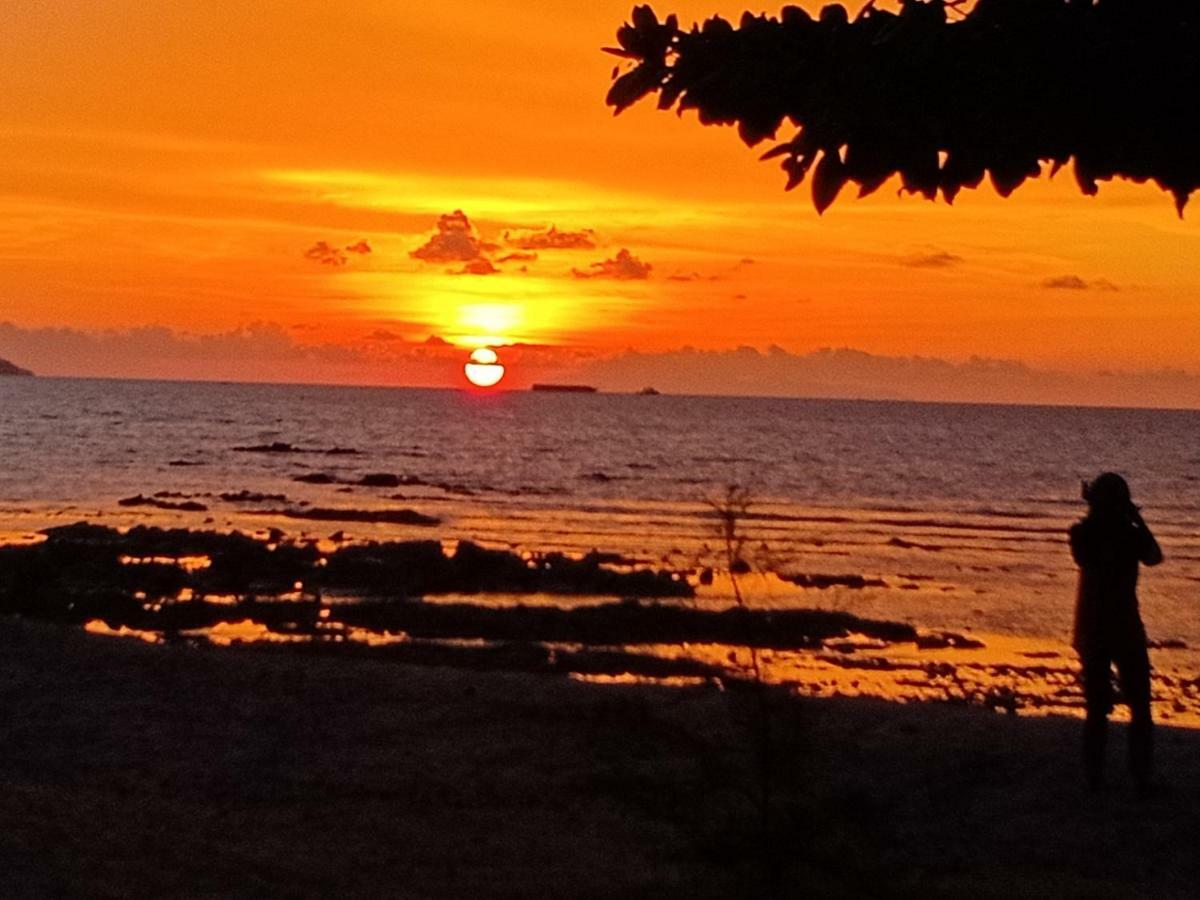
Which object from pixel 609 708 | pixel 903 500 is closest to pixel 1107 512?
pixel 609 708

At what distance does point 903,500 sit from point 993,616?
3115 centimetres

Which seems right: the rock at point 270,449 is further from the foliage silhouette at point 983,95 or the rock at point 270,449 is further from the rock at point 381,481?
the foliage silhouette at point 983,95

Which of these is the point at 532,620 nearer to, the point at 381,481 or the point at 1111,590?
the point at 1111,590

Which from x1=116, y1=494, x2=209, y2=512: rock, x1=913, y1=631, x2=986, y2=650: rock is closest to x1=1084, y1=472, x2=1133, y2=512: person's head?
x1=913, y1=631, x2=986, y2=650: rock

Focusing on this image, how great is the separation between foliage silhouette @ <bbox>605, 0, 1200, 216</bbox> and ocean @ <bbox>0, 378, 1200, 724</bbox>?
8827 millimetres

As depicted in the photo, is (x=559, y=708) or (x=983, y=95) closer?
(x=983, y=95)

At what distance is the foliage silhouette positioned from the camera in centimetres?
517

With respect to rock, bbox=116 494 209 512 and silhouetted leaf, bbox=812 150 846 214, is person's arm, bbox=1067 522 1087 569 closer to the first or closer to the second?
silhouetted leaf, bbox=812 150 846 214

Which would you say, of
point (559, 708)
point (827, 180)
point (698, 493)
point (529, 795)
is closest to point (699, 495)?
point (698, 493)

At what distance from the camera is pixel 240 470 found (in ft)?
221

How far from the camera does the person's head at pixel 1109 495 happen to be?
34.0 feet

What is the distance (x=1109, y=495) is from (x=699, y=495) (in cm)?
4152

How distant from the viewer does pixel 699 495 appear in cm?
5188

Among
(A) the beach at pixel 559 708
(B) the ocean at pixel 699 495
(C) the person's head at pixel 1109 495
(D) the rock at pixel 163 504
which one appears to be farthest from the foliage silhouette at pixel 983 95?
(D) the rock at pixel 163 504
